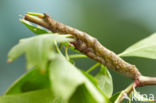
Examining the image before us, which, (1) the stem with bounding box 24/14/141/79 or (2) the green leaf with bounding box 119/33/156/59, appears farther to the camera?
(2) the green leaf with bounding box 119/33/156/59

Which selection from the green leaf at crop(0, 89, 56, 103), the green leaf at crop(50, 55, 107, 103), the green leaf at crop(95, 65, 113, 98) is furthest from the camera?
the green leaf at crop(95, 65, 113, 98)

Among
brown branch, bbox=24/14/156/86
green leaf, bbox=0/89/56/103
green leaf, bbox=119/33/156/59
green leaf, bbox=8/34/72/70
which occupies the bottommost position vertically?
green leaf, bbox=119/33/156/59

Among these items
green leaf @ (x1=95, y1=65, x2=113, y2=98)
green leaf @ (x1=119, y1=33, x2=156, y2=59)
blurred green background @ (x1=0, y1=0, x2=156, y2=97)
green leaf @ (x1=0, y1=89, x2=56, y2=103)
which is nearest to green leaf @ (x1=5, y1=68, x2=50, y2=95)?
green leaf @ (x1=0, y1=89, x2=56, y2=103)

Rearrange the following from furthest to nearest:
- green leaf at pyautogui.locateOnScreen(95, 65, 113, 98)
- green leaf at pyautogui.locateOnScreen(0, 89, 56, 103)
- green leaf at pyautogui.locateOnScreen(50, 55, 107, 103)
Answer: green leaf at pyautogui.locateOnScreen(95, 65, 113, 98) → green leaf at pyautogui.locateOnScreen(0, 89, 56, 103) → green leaf at pyautogui.locateOnScreen(50, 55, 107, 103)

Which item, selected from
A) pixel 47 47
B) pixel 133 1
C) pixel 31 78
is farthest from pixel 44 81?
pixel 133 1

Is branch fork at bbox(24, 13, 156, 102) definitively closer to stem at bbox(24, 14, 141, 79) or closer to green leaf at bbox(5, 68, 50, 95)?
stem at bbox(24, 14, 141, 79)

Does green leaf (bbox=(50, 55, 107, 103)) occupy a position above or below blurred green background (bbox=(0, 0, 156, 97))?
above

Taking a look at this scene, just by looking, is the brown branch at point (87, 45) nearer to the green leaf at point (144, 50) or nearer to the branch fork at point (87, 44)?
the branch fork at point (87, 44)
